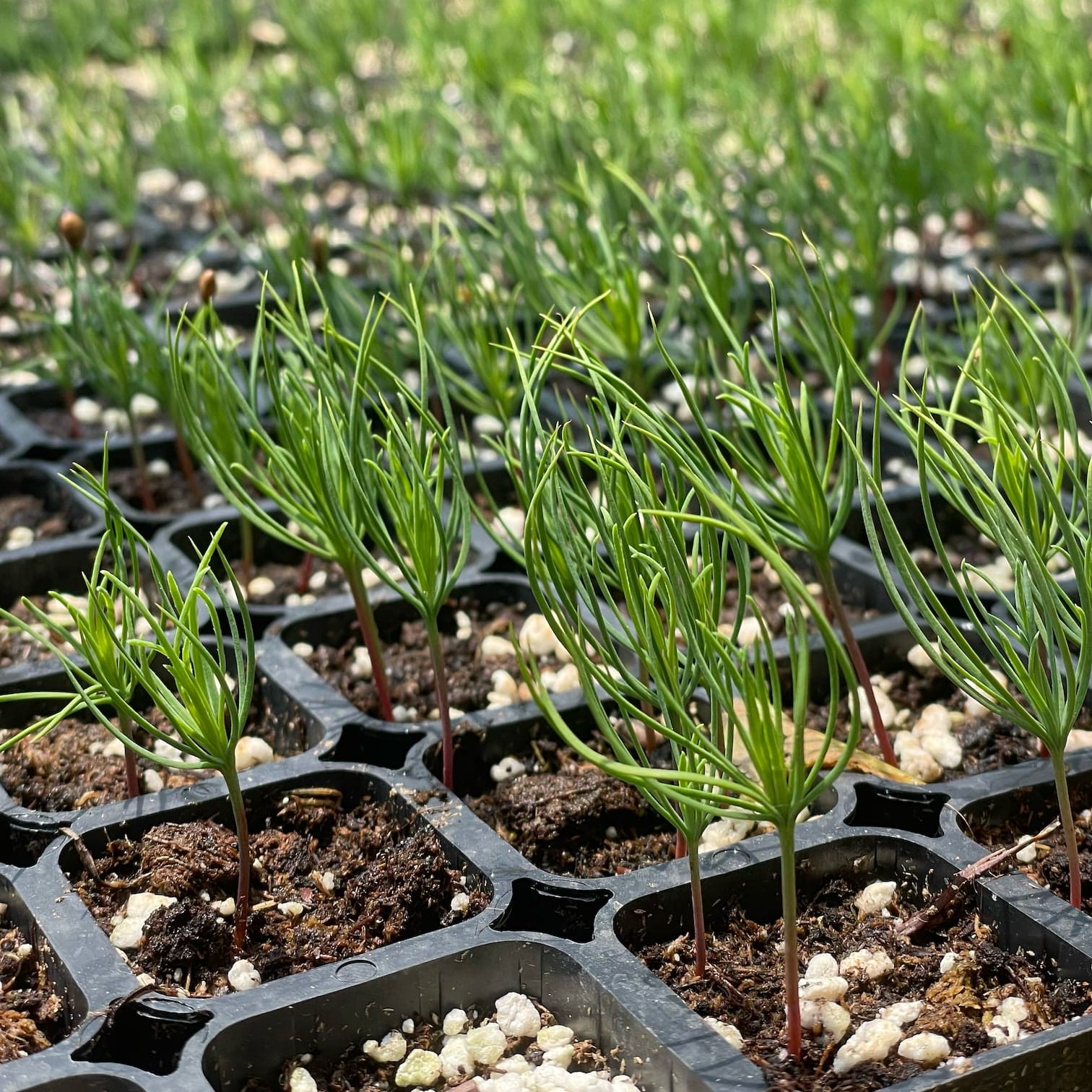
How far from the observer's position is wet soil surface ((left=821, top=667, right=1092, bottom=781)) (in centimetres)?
152

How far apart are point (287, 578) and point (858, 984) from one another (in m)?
1.02

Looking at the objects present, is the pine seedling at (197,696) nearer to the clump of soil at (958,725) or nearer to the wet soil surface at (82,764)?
the wet soil surface at (82,764)

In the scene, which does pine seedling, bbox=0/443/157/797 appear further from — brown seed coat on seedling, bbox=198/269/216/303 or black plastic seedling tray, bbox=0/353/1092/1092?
brown seed coat on seedling, bbox=198/269/216/303

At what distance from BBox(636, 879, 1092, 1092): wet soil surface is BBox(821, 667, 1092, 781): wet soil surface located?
0.28 metres

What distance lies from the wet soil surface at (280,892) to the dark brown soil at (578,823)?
100 millimetres

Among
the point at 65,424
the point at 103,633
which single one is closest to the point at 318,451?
the point at 103,633

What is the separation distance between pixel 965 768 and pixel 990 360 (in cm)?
62

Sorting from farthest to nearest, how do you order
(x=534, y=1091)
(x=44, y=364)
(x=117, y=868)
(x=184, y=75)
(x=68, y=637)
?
(x=184, y=75) → (x=44, y=364) → (x=117, y=868) → (x=68, y=637) → (x=534, y=1091)

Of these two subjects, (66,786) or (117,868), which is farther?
(66,786)

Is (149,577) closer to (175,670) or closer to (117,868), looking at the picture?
(117,868)

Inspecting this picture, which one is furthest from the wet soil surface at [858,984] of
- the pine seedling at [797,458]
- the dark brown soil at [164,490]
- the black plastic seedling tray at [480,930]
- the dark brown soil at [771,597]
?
the dark brown soil at [164,490]

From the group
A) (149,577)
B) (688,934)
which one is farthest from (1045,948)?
(149,577)

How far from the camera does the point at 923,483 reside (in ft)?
3.86

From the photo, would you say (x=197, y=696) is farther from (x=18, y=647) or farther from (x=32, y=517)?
(x=32, y=517)
